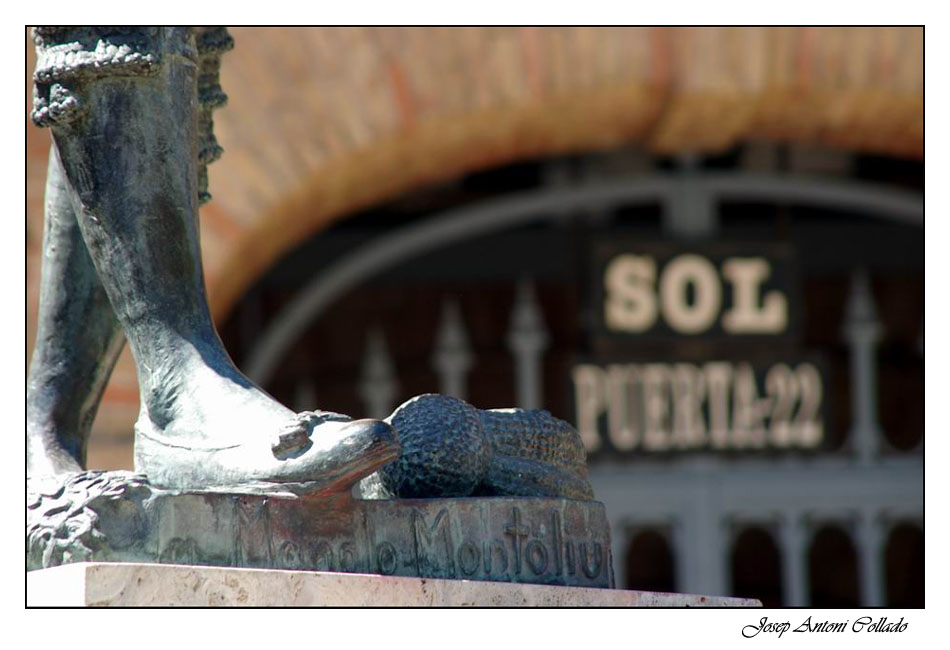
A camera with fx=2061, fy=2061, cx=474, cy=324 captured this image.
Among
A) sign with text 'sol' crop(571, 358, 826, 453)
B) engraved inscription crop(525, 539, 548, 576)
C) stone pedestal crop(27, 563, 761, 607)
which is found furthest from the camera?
sign with text 'sol' crop(571, 358, 826, 453)

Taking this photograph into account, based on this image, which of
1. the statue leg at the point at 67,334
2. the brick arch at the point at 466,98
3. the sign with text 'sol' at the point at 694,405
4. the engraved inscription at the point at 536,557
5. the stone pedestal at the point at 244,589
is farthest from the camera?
the sign with text 'sol' at the point at 694,405

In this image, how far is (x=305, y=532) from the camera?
193 centimetres

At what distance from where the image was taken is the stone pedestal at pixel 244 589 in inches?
71.4

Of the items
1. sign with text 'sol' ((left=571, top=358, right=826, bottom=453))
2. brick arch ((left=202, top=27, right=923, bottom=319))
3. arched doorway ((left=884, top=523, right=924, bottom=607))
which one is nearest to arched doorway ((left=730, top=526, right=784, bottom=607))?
arched doorway ((left=884, top=523, right=924, bottom=607))

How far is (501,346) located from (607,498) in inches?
42.5

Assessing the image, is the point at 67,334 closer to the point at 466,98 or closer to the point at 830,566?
the point at 466,98

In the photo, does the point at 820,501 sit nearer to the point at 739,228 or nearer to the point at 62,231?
the point at 739,228

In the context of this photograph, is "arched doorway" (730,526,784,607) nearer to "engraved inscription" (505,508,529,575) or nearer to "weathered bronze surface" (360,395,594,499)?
"weathered bronze surface" (360,395,594,499)

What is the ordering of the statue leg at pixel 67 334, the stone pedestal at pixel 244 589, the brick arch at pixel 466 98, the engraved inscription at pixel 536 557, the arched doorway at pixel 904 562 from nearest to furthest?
the stone pedestal at pixel 244 589 < the engraved inscription at pixel 536 557 < the statue leg at pixel 67 334 < the brick arch at pixel 466 98 < the arched doorway at pixel 904 562

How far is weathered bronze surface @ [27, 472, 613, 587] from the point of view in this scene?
Answer: 1910 mm

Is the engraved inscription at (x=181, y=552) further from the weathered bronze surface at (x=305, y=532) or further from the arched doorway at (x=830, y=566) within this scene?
the arched doorway at (x=830, y=566)

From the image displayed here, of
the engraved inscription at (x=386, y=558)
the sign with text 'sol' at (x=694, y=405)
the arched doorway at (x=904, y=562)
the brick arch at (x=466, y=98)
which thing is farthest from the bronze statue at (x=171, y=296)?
the arched doorway at (x=904, y=562)

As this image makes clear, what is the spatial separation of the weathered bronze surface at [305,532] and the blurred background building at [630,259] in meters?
2.96
